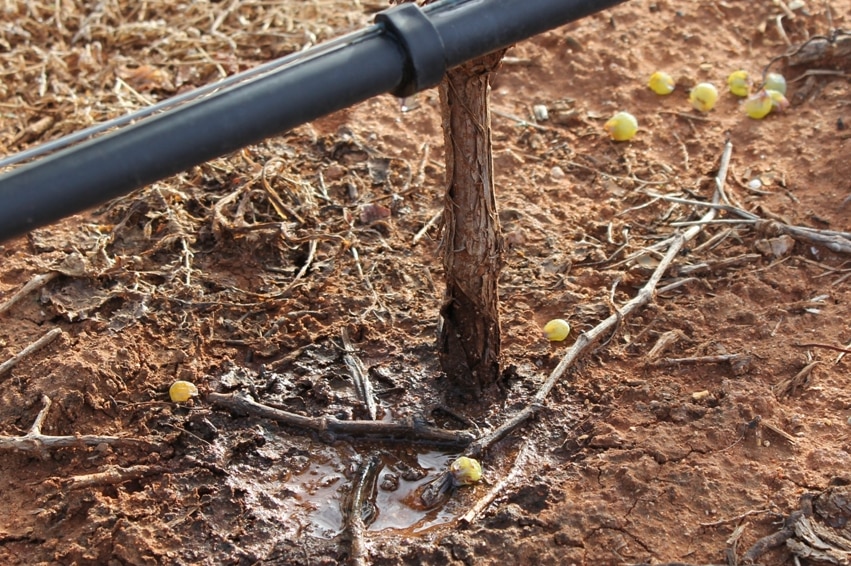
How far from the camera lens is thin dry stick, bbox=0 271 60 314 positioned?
337 cm

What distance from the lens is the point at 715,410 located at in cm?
290

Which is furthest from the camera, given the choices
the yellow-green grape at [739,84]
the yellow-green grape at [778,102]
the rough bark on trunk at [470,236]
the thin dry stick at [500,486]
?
the yellow-green grape at [739,84]

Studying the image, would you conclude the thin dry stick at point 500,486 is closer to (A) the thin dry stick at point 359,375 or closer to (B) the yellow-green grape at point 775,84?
(A) the thin dry stick at point 359,375

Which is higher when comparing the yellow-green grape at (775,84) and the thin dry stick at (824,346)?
the yellow-green grape at (775,84)

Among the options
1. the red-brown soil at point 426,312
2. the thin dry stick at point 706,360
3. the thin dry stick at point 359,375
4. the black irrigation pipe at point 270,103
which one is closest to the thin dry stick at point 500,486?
the red-brown soil at point 426,312

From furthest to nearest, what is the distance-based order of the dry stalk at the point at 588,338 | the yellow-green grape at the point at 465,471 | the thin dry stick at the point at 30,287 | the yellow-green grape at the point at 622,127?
the yellow-green grape at the point at 622,127, the thin dry stick at the point at 30,287, the dry stalk at the point at 588,338, the yellow-green grape at the point at 465,471

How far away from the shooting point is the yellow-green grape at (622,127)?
4176 mm

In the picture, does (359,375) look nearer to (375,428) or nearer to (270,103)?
(375,428)

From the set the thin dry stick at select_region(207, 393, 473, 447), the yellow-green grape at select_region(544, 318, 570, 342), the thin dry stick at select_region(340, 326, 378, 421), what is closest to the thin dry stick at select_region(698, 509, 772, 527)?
the thin dry stick at select_region(207, 393, 473, 447)

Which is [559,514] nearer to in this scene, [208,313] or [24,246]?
[208,313]

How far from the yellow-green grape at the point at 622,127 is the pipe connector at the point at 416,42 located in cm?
238

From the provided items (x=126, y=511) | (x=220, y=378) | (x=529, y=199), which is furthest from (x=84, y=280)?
(x=529, y=199)

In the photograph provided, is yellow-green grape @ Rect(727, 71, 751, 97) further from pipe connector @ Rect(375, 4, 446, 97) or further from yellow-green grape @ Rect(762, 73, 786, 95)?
pipe connector @ Rect(375, 4, 446, 97)

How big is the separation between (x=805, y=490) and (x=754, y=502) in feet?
0.51
